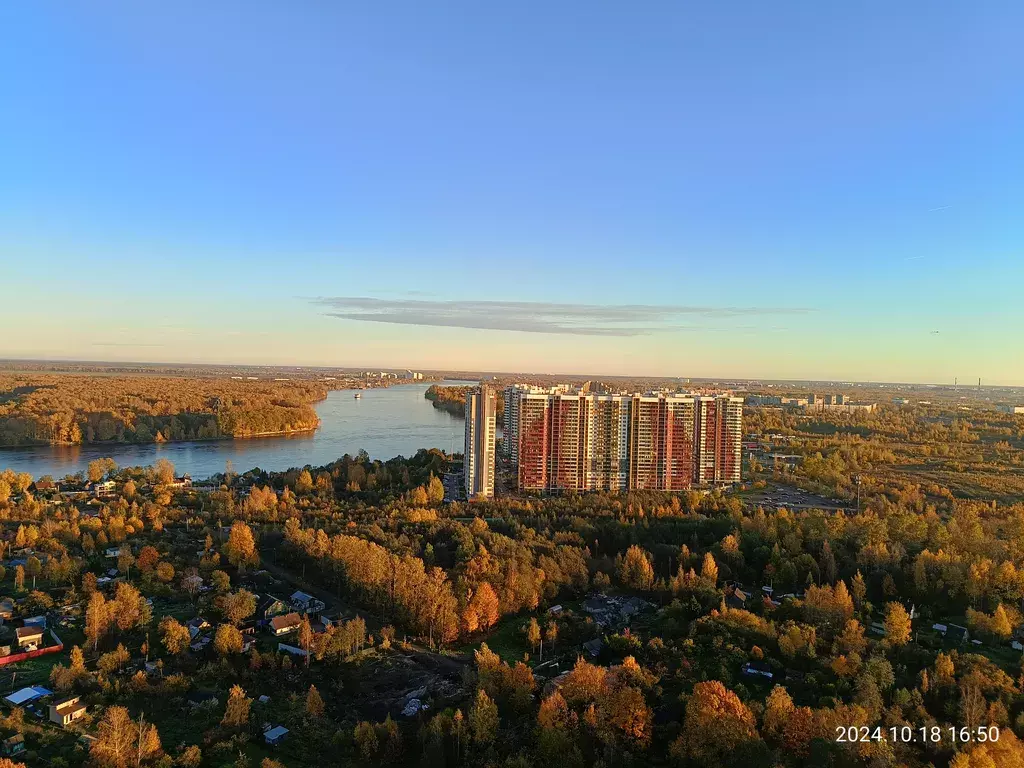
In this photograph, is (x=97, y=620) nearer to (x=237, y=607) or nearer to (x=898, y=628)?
(x=237, y=607)

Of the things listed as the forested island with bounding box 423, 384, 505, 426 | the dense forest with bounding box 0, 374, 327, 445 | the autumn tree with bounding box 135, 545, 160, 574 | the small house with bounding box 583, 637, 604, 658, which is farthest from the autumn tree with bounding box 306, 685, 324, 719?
the forested island with bounding box 423, 384, 505, 426

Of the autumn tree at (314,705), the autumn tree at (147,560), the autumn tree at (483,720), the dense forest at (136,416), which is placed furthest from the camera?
the dense forest at (136,416)

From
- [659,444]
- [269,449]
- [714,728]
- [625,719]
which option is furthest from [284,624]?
[269,449]

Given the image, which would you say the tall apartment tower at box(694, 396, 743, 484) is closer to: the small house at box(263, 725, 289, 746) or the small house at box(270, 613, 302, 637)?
the small house at box(270, 613, 302, 637)

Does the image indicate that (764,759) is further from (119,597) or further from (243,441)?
(243,441)

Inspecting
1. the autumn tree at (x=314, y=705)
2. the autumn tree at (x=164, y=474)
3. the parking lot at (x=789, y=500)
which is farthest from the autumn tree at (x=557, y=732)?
the autumn tree at (x=164, y=474)

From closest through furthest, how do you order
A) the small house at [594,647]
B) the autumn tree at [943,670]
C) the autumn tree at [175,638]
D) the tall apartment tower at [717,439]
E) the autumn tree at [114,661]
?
1. the autumn tree at [943,670]
2. the autumn tree at [114,661]
3. the autumn tree at [175,638]
4. the small house at [594,647]
5. the tall apartment tower at [717,439]

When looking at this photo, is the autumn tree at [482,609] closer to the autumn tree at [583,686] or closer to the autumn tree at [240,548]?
the autumn tree at [583,686]
